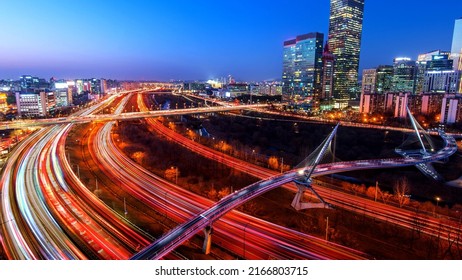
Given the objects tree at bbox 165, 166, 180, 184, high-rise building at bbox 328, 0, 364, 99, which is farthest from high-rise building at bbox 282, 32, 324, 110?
tree at bbox 165, 166, 180, 184

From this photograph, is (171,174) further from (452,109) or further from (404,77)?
(404,77)

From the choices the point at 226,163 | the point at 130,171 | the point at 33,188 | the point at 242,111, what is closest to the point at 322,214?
the point at 226,163

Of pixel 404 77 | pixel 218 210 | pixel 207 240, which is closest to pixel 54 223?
pixel 207 240

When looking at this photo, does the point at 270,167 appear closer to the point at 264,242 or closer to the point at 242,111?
the point at 264,242

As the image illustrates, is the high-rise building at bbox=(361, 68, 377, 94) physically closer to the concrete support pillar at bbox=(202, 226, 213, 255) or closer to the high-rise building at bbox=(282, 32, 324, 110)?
the high-rise building at bbox=(282, 32, 324, 110)

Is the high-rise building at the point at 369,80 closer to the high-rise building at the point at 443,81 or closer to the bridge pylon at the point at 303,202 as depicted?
the high-rise building at the point at 443,81

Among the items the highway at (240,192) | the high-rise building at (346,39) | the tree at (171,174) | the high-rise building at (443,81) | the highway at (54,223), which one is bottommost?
the highway at (54,223)

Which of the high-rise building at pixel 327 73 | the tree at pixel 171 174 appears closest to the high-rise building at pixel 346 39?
the high-rise building at pixel 327 73
